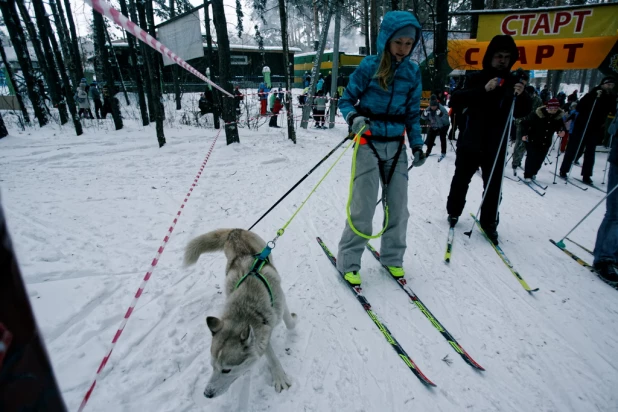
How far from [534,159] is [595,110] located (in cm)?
→ 187

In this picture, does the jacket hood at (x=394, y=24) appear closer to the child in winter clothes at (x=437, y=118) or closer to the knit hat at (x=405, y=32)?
the knit hat at (x=405, y=32)

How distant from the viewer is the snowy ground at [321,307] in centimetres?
230

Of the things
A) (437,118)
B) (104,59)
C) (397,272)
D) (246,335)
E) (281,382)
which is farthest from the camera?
(104,59)

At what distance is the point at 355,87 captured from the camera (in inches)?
121

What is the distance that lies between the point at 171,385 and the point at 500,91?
16.1ft

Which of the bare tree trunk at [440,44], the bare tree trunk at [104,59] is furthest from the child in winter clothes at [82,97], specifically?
the bare tree trunk at [440,44]

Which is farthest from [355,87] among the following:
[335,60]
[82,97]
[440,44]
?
[82,97]

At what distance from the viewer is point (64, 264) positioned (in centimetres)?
368

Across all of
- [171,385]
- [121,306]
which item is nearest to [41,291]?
[121,306]

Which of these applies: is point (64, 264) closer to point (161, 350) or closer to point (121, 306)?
point (121, 306)

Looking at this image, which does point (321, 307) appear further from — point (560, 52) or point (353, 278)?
point (560, 52)

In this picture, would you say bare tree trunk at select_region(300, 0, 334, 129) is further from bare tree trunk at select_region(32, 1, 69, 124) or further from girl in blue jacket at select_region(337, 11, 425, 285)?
bare tree trunk at select_region(32, 1, 69, 124)

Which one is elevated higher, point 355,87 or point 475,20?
point 475,20

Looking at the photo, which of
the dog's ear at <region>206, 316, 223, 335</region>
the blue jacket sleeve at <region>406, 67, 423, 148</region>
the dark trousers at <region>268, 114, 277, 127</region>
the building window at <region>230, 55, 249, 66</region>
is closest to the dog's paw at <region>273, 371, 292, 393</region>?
the dog's ear at <region>206, 316, 223, 335</region>
